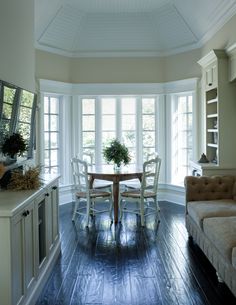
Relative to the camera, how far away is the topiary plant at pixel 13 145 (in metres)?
3.79

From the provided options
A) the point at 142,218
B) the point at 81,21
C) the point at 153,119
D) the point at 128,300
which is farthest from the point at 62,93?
the point at 128,300

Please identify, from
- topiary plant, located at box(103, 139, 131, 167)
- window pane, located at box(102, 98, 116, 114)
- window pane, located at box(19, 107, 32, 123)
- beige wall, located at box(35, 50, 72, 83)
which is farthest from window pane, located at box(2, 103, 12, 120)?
window pane, located at box(102, 98, 116, 114)

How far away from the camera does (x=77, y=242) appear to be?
5.15m

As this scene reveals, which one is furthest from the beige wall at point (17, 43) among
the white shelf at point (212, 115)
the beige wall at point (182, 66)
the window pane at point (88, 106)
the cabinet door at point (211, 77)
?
the beige wall at point (182, 66)

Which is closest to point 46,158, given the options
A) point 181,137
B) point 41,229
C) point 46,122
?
point 46,122

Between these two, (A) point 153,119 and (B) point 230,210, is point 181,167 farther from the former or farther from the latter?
(B) point 230,210

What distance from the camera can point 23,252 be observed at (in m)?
2.99

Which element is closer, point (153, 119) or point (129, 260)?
point (129, 260)

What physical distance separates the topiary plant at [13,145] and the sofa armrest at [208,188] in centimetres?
240

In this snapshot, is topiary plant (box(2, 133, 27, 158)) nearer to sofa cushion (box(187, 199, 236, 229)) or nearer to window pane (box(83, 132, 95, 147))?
sofa cushion (box(187, 199, 236, 229))

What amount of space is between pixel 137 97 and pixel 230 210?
13.7 feet

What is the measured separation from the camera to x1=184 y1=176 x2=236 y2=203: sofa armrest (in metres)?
→ 5.23

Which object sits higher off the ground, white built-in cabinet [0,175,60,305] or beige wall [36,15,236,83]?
beige wall [36,15,236,83]

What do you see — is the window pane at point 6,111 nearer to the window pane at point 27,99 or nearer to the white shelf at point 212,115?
the window pane at point 27,99
